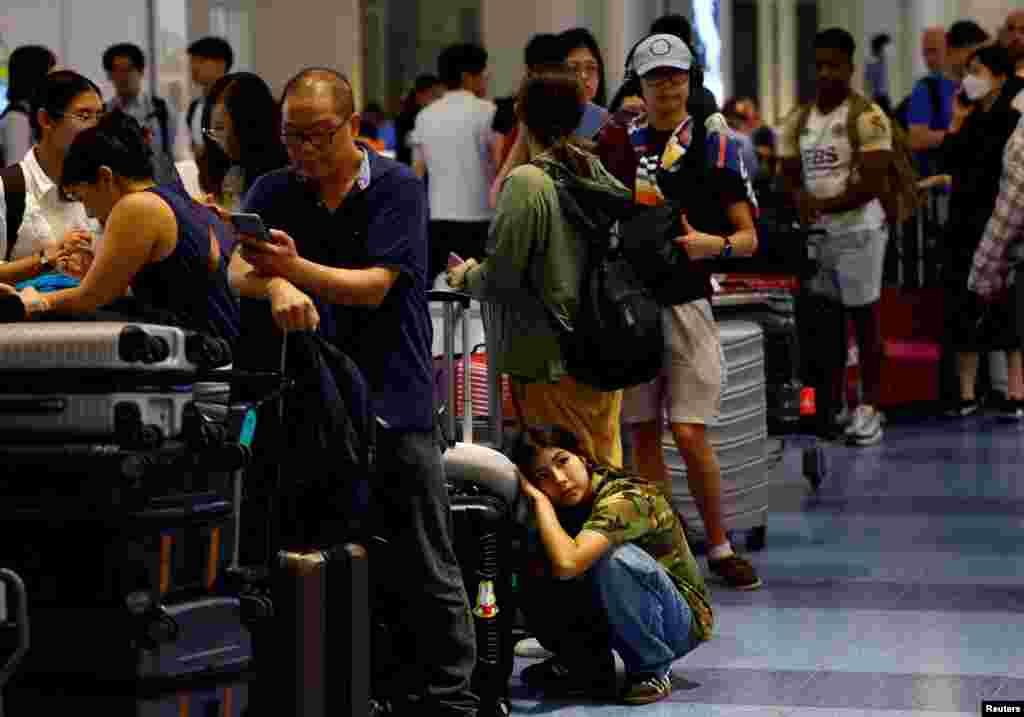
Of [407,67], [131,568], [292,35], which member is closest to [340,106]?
[131,568]

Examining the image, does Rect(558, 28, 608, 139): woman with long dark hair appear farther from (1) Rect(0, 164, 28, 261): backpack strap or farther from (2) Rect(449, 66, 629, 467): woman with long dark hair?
(1) Rect(0, 164, 28, 261): backpack strap

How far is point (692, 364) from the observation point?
278 inches

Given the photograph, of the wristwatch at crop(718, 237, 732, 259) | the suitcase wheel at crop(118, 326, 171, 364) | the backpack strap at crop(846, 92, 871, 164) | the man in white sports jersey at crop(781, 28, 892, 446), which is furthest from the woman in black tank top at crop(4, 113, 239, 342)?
the backpack strap at crop(846, 92, 871, 164)

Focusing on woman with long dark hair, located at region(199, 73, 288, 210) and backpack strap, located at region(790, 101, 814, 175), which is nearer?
woman with long dark hair, located at region(199, 73, 288, 210)

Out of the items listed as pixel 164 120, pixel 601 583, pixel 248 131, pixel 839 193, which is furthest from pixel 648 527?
pixel 164 120

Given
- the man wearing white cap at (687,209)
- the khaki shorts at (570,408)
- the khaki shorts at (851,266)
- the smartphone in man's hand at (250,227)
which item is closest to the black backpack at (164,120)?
the khaki shorts at (851,266)

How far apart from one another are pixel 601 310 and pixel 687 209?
1.05m

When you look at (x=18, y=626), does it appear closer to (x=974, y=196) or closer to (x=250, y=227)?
(x=250, y=227)

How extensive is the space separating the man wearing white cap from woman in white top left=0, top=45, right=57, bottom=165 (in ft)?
12.5

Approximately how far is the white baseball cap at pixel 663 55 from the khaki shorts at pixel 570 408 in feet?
3.91

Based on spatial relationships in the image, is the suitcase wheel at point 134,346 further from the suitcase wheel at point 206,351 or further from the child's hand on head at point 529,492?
the child's hand on head at point 529,492

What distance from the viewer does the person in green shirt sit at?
19.0 feet

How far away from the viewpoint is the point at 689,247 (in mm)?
6930

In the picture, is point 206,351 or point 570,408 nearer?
point 206,351
